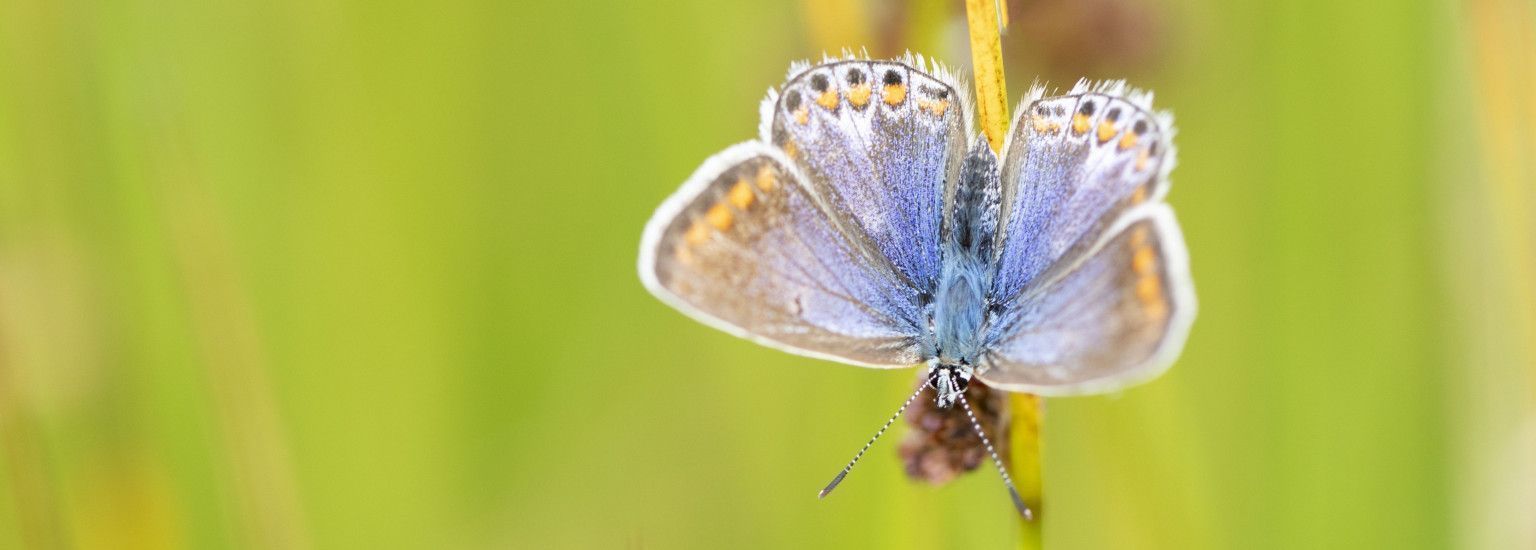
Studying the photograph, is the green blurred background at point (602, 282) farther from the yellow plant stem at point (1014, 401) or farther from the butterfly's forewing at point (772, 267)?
the yellow plant stem at point (1014, 401)

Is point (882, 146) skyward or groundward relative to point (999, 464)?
skyward

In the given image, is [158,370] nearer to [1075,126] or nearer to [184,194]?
[184,194]

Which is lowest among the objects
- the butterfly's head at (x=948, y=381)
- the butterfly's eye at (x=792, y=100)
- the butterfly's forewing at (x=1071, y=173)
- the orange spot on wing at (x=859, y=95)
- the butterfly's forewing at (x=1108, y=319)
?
the butterfly's head at (x=948, y=381)

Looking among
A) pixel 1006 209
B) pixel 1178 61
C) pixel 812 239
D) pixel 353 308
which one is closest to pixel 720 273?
pixel 812 239

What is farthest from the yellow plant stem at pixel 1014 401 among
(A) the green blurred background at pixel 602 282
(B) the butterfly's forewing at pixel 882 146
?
(A) the green blurred background at pixel 602 282

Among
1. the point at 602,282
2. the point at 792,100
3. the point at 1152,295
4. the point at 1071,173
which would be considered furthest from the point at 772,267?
the point at 602,282

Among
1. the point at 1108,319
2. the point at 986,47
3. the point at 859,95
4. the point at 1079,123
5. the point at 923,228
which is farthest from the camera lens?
the point at 923,228

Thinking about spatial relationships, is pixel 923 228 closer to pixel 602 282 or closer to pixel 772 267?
pixel 772 267
